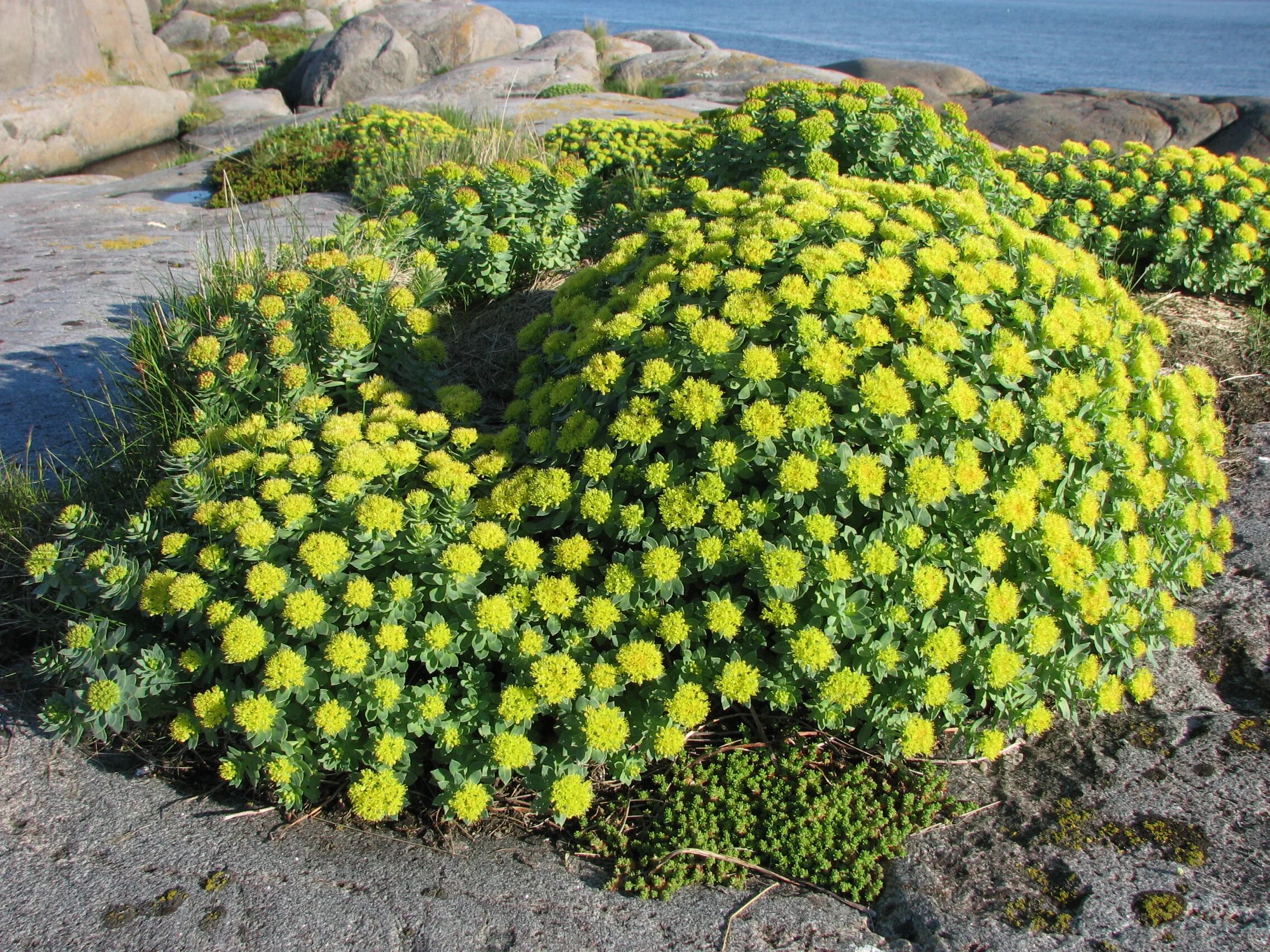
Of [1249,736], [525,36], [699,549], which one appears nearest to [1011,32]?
Result: [525,36]

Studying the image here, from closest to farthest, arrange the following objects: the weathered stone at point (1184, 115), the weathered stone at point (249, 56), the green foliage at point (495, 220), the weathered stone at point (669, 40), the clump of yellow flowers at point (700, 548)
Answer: the clump of yellow flowers at point (700, 548) → the green foliage at point (495, 220) → the weathered stone at point (1184, 115) → the weathered stone at point (669, 40) → the weathered stone at point (249, 56)

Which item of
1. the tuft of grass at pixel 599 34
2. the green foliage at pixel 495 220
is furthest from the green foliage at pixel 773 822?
the tuft of grass at pixel 599 34

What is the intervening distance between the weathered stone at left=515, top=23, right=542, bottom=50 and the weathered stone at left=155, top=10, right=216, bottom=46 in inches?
502

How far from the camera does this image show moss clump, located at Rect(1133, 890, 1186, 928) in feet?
7.51

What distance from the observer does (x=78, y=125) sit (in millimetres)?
15750

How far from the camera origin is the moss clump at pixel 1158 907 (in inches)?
90.1

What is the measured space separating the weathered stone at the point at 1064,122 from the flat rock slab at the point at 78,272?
9.25m

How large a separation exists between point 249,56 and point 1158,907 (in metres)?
33.5

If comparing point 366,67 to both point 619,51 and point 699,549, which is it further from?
point 699,549

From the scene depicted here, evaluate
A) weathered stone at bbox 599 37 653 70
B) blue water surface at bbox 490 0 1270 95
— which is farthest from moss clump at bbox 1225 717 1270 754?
blue water surface at bbox 490 0 1270 95

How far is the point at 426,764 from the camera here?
9.43 feet

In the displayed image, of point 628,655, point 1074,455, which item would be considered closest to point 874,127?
point 1074,455

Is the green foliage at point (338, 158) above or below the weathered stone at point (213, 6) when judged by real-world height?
below

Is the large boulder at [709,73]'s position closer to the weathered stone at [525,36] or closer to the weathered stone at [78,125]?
the weathered stone at [525,36]
